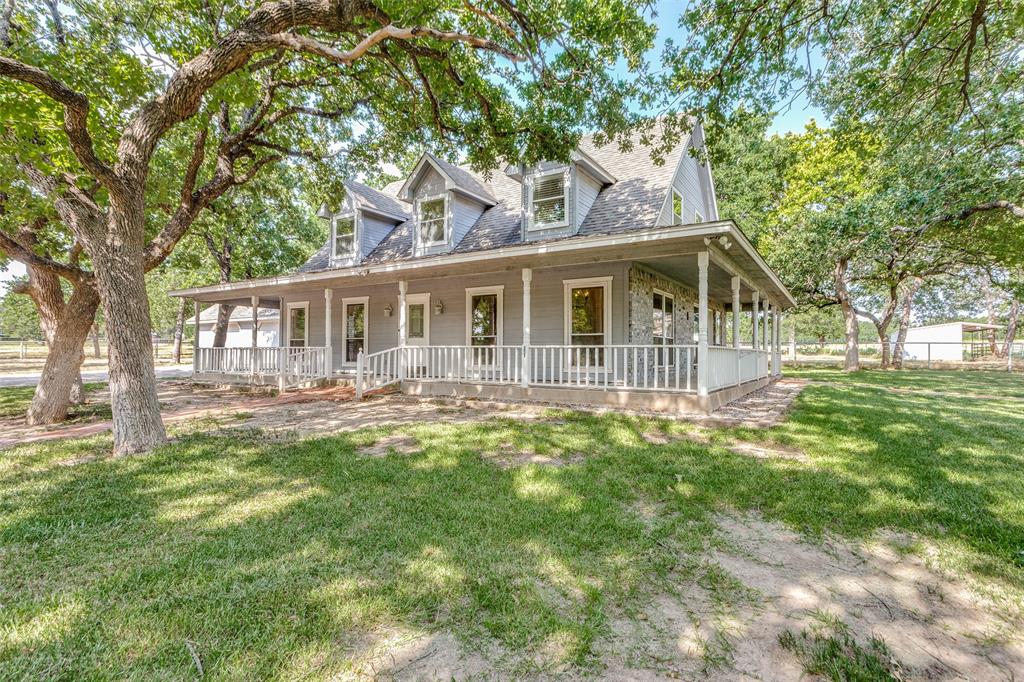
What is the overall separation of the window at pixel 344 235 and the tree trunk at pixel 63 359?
7.09 metres

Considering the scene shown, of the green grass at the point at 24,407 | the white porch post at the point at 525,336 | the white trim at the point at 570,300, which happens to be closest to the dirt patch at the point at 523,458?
the white porch post at the point at 525,336

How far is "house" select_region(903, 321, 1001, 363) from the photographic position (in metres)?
30.7

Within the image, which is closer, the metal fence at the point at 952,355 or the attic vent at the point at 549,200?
the attic vent at the point at 549,200

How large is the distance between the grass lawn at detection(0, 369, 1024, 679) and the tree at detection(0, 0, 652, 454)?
6.97 ft

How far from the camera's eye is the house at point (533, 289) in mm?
8414

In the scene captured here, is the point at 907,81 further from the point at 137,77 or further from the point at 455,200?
the point at 137,77

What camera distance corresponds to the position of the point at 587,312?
407 inches

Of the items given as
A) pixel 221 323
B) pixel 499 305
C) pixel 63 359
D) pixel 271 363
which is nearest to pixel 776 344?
pixel 499 305

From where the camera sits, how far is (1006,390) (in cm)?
1182

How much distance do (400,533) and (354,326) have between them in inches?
467

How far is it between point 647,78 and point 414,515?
702 centimetres

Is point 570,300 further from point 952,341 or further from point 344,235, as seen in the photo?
point 952,341

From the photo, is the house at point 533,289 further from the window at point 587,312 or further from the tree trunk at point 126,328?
the tree trunk at point 126,328

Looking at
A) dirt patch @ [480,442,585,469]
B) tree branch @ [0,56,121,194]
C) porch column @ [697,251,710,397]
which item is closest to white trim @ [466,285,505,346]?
porch column @ [697,251,710,397]
